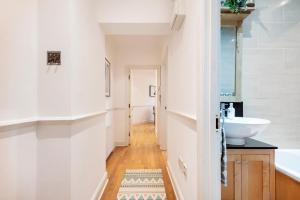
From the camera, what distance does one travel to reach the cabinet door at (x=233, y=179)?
1.83 m

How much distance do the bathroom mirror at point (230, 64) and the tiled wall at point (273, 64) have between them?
100mm

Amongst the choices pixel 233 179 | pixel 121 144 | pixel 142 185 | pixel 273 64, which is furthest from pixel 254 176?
pixel 121 144

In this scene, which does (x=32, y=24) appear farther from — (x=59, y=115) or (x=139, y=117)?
(x=139, y=117)

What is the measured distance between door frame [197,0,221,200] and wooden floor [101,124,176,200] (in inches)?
53.6

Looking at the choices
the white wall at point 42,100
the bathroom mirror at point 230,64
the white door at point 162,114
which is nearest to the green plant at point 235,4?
the bathroom mirror at point 230,64

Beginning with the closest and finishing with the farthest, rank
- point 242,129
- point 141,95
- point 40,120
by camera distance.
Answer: point 40,120 → point 242,129 → point 141,95

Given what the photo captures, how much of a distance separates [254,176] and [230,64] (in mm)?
1286

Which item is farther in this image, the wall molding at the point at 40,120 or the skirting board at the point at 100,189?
the skirting board at the point at 100,189

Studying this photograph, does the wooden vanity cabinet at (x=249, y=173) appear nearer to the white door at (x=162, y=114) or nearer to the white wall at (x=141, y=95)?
the white door at (x=162, y=114)

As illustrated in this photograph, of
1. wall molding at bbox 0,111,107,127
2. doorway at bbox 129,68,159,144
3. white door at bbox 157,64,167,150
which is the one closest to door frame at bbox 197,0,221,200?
→ wall molding at bbox 0,111,107,127

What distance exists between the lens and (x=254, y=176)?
183 cm

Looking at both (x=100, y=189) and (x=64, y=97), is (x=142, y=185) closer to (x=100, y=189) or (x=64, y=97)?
(x=100, y=189)

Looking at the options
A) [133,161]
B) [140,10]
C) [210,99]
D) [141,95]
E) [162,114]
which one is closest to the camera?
[210,99]

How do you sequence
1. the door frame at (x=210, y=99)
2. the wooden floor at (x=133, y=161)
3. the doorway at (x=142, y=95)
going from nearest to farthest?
the door frame at (x=210, y=99) < the wooden floor at (x=133, y=161) < the doorway at (x=142, y=95)
